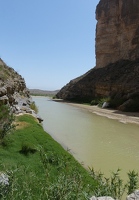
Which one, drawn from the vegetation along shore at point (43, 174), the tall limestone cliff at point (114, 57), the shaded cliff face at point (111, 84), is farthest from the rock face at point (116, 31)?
the vegetation along shore at point (43, 174)

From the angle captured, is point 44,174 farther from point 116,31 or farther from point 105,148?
point 116,31

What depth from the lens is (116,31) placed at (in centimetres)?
5069

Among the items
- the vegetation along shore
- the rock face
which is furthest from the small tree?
the rock face

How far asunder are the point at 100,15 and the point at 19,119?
159 ft

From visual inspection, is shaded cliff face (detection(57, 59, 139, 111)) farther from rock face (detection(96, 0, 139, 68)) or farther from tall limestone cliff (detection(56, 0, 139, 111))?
rock face (detection(96, 0, 139, 68))

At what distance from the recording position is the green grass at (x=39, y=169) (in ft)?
11.9

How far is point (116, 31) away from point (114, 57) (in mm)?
5454

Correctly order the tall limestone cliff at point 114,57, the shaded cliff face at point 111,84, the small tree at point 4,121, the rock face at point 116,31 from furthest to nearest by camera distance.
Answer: the rock face at point 116,31 < the tall limestone cliff at point 114,57 < the shaded cliff face at point 111,84 < the small tree at point 4,121

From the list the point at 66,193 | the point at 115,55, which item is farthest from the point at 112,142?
the point at 115,55

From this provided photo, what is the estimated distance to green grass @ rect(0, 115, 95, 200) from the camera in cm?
363

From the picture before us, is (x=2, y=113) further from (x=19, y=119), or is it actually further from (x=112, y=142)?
(x=112, y=142)

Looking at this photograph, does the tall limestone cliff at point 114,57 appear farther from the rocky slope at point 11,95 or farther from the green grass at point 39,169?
the green grass at point 39,169

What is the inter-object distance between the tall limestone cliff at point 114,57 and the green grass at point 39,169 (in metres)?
26.0

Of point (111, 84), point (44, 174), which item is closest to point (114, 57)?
point (111, 84)
